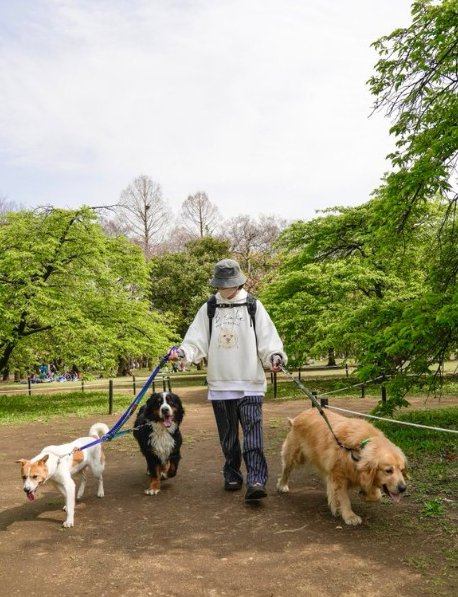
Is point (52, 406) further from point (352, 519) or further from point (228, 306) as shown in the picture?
point (352, 519)

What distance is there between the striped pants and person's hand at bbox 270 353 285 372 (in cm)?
44

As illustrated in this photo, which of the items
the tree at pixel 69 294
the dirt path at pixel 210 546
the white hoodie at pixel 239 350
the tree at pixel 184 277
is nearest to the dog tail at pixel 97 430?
the dirt path at pixel 210 546

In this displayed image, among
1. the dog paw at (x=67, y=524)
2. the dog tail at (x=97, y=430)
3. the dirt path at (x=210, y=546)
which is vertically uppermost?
the dog tail at (x=97, y=430)

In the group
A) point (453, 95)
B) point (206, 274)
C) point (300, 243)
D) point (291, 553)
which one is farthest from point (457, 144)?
point (206, 274)

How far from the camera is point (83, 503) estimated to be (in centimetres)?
535

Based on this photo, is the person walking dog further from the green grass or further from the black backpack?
the green grass

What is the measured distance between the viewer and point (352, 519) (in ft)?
14.1

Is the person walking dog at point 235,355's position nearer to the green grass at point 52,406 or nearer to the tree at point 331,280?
the green grass at point 52,406

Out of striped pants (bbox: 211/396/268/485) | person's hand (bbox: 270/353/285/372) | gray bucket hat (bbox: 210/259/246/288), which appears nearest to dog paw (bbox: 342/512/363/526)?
striped pants (bbox: 211/396/268/485)

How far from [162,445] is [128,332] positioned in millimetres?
11664

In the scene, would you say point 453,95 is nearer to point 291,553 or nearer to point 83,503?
point 291,553

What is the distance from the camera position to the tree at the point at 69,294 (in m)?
14.6

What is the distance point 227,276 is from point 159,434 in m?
1.94

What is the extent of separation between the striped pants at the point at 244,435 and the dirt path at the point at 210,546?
27cm
